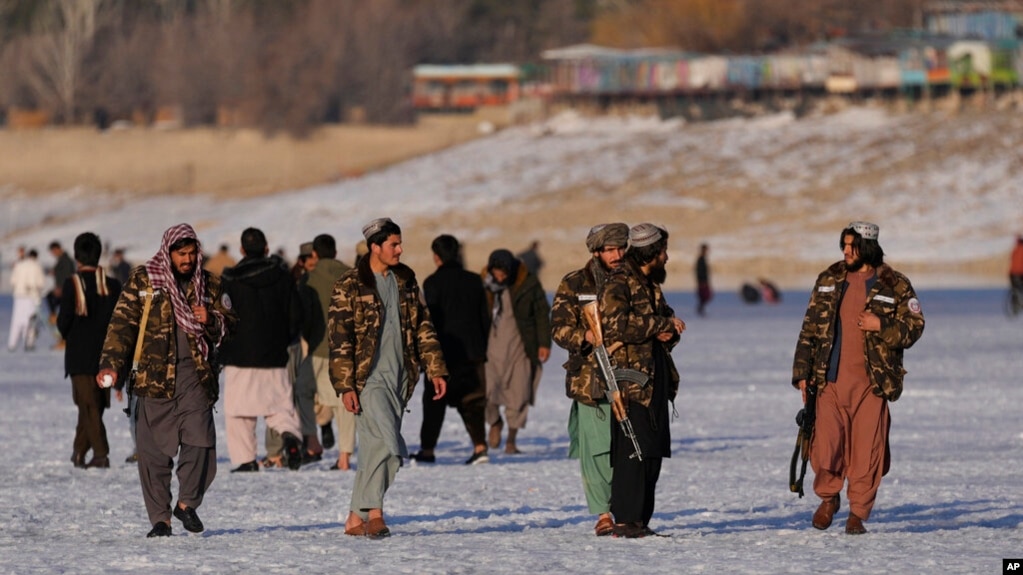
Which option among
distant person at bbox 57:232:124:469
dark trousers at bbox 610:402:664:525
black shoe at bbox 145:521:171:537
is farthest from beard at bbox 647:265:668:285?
distant person at bbox 57:232:124:469

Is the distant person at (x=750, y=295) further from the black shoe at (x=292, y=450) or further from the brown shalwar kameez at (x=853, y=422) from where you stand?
the brown shalwar kameez at (x=853, y=422)

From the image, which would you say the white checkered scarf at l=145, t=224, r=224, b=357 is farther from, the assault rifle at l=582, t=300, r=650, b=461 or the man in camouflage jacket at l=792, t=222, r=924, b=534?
the man in camouflage jacket at l=792, t=222, r=924, b=534

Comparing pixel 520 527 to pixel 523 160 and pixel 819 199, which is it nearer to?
pixel 819 199

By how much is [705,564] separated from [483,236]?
5368cm

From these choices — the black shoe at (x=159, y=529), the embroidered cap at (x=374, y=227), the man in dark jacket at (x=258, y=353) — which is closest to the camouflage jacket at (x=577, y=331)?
the embroidered cap at (x=374, y=227)

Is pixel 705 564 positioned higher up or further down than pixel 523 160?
further down

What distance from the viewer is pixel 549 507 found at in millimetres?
11242

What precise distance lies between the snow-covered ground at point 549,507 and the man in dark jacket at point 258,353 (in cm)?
23

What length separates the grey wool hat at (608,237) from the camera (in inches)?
375

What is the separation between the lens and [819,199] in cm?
6481

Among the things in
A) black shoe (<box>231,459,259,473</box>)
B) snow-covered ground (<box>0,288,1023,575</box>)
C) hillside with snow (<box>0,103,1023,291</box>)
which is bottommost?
snow-covered ground (<box>0,288,1023,575</box>)

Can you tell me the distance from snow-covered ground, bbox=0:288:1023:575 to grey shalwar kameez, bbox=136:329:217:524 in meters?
0.27

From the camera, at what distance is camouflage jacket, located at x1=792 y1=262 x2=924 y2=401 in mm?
9742

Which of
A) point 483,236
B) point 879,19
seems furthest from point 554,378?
point 879,19
